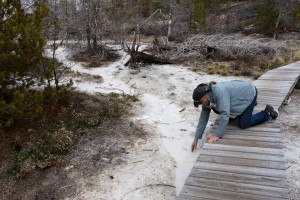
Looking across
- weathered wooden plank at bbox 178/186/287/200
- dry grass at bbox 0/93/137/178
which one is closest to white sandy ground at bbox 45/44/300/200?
dry grass at bbox 0/93/137/178

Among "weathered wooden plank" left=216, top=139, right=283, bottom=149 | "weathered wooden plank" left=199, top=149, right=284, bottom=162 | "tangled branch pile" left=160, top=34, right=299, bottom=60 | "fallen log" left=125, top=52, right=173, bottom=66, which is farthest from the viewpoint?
"tangled branch pile" left=160, top=34, right=299, bottom=60

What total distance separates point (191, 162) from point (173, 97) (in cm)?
381

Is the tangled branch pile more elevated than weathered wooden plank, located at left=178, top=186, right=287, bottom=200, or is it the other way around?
the tangled branch pile

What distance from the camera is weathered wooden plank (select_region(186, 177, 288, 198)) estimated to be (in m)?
3.33

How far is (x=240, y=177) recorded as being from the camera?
12.0ft

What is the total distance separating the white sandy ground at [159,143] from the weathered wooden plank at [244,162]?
0.74 meters

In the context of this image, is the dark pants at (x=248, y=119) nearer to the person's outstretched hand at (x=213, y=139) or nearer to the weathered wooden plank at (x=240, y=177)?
the person's outstretched hand at (x=213, y=139)

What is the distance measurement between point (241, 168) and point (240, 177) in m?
0.21

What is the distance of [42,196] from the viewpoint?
4574mm

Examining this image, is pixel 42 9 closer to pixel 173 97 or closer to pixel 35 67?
pixel 35 67

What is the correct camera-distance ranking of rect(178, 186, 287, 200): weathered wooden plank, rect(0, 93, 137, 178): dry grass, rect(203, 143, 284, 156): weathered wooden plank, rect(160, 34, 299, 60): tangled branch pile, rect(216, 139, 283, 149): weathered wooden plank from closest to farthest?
rect(178, 186, 287, 200): weathered wooden plank < rect(203, 143, 284, 156): weathered wooden plank < rect(216, 139, 283, 149): weathered wooden plank < rect(0, 93, 137, 178): dry grass < rect(160, 34, 299, 60): tangled branch pile

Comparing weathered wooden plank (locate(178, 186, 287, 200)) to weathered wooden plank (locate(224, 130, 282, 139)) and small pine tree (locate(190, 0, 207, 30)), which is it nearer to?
weathered wooden plank (locate(224, 130, 282, 139))

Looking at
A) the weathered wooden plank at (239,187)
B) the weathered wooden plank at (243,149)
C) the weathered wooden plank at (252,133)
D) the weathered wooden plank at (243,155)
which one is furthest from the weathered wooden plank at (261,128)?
the weathered wooden plank at (239,187)

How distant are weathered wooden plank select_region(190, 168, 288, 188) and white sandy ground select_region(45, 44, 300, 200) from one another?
0.85 meters
